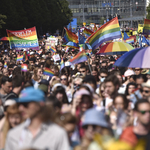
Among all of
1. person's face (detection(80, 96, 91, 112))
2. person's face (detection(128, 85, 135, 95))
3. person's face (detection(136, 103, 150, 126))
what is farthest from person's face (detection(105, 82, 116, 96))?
person's face (detection(136, 103, 150, 126))

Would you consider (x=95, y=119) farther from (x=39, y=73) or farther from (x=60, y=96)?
(x=39, y=73)

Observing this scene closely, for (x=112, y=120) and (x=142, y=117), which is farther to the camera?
(x=112, y=120)

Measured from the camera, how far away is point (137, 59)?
25.3ft

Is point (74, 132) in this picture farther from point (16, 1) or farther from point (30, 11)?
point (30, 11)

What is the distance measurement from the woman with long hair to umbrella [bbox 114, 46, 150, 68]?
3877 millimetres

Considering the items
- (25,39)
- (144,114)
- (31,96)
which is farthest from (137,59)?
(25,39)

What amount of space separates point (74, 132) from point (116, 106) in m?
1.13

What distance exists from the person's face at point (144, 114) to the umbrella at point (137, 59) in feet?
11.7

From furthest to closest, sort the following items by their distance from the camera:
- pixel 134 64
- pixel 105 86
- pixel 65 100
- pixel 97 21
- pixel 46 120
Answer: pixel 97 21 < pixel 134 64 < pixel 105 86 < pixel 65 100 < pixel 46 120

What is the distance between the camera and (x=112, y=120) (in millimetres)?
4617

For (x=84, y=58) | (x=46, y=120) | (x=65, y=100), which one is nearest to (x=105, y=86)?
(x=65, y=100)

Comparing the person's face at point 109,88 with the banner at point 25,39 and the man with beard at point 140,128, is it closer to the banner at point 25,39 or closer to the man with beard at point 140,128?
the man with beard at point 140,128

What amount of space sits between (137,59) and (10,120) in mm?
4101

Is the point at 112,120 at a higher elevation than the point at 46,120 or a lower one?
lower
